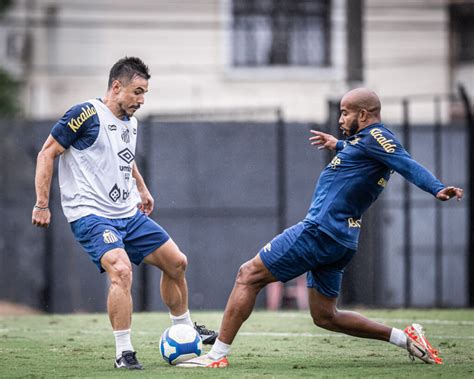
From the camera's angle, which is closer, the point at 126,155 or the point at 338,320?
the point at 338,320

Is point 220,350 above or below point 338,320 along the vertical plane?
below

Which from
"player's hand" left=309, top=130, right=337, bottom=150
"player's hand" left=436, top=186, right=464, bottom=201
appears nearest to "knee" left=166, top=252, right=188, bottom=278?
"player's hand" left=309, top=130, right=337, bottom=150

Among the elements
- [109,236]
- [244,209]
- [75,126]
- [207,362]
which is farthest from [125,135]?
[244,209]

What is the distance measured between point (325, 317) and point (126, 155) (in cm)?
206

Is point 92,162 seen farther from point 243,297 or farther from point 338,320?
point 338,320

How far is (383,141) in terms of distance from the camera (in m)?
7.80

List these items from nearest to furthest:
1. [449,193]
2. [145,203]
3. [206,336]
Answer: [449,193] → [206,336] → [145,203]

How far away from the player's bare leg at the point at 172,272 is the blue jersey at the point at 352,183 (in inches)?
54.2

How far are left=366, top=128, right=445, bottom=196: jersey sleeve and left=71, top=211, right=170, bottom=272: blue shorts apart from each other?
2009 mm

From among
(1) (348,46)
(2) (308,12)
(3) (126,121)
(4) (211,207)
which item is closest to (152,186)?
(4) (211,207)

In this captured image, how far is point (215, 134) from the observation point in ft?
56.9

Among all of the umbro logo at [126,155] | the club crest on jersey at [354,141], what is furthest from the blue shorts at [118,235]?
the club crest on jersey at [354,141]

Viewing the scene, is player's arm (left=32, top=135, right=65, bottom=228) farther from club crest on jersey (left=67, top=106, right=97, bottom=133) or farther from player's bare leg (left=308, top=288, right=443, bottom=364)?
player's bare leg (left=308, top=288, right=443, bottom=364)

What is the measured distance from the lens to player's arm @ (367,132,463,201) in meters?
7.39
